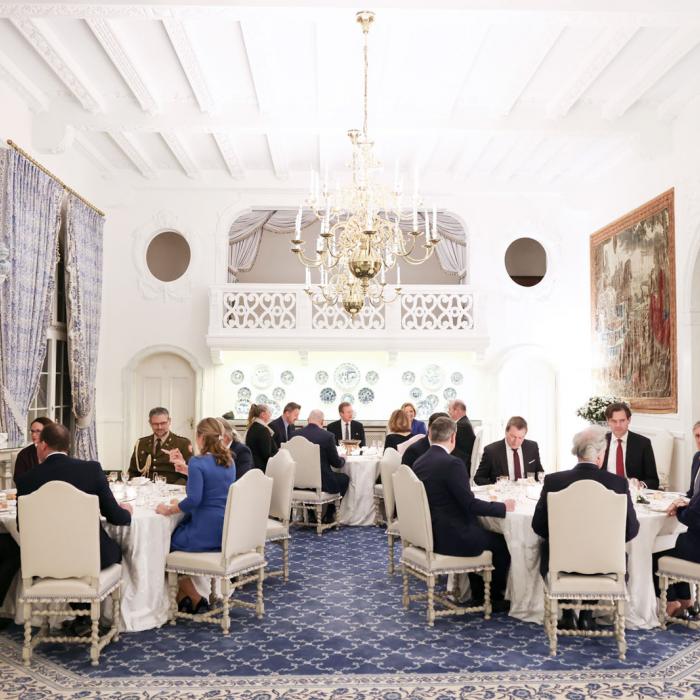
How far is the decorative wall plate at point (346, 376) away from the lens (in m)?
13.4

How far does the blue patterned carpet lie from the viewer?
4.42 metres

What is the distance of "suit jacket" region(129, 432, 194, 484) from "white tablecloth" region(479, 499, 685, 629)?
3044mm

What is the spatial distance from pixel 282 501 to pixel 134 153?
22.7 feet

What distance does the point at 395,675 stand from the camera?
177 inches

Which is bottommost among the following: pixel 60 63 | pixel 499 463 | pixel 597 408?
pixel 499 463

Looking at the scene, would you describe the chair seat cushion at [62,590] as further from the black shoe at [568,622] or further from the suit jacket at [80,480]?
the black shoe at [568,622]

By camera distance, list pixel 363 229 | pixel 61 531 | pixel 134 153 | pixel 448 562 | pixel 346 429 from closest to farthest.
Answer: pixel 61 531 → pixel 448 562 → pixel 363 229 → pixel 346 429 → pixel 134 153

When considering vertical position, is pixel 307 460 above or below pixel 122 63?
below

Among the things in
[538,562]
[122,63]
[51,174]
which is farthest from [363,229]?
[51,174]

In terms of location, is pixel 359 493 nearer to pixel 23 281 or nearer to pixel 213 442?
pixel 213 442

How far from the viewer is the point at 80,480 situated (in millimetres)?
4891

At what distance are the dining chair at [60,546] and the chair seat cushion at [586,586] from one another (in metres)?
2.98

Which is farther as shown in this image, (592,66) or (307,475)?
(307,475)

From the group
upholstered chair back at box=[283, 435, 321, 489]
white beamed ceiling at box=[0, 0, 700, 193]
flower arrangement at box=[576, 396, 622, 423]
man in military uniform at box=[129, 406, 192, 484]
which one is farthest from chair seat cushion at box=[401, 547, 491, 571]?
flower arrangement at box=[576, 396, 622, 423]
